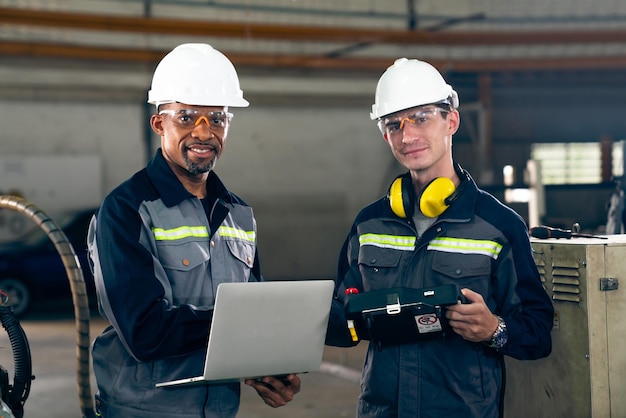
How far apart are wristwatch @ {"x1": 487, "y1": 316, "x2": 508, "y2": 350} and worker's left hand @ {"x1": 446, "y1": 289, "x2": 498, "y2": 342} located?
0.12 feet

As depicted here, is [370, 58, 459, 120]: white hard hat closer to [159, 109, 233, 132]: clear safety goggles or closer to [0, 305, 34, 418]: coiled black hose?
[159, 109, 233, 132]: clear safety goggles

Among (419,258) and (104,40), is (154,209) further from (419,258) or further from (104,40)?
(104,40)

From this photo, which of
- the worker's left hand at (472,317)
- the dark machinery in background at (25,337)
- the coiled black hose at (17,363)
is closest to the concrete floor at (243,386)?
the dark machinery in background at (25,337)

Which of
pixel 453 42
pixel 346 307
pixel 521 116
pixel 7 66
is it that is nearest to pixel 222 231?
pixel 346 307

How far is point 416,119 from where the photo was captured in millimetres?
2359

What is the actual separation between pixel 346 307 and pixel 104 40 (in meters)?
8.87

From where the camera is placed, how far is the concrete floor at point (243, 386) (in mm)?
5066

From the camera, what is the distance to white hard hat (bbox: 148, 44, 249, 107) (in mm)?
2256

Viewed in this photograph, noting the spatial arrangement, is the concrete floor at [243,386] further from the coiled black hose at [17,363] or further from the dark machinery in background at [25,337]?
the coiled black hose at [17,363]

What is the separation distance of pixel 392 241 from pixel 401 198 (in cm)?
13

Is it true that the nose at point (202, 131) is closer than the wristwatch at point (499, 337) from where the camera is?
No

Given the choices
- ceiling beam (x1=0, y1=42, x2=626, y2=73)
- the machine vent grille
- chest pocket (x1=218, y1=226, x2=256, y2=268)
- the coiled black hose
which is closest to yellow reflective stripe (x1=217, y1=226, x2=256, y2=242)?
chest pocket (x1=218, y1=226, x2=256, y2=268)

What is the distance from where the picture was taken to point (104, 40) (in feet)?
33.8

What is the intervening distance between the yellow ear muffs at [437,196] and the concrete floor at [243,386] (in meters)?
2.85
